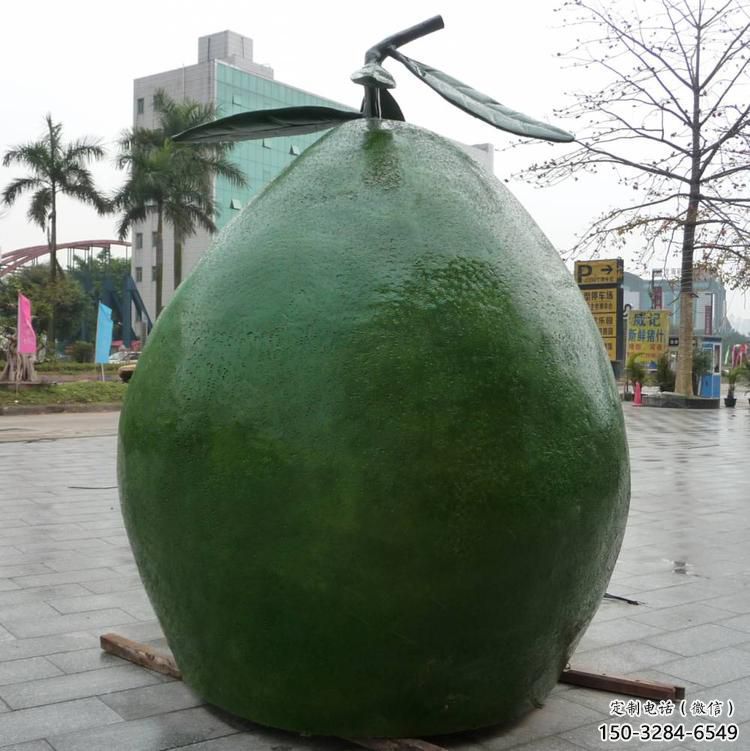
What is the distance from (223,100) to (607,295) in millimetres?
42312

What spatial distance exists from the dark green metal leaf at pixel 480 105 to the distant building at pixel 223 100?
56097 millimetres

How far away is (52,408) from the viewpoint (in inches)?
914

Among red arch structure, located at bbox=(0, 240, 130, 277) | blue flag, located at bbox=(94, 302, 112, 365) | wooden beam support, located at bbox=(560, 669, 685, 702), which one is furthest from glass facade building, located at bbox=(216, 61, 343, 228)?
wooden beam support, located at bbox=(560, 669, 685, 702)

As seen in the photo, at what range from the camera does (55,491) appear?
970cm

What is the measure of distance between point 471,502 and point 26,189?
39.9 metres

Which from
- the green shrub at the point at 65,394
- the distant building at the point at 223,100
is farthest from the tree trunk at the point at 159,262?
the distant building at the point at 223,100

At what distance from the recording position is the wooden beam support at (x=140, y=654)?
3.82 metres

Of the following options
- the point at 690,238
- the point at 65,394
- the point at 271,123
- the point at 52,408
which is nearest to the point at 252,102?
the point at 65,394

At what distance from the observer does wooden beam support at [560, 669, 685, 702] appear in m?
3.63

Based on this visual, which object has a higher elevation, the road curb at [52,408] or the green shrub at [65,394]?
the green shrub at [65,394]

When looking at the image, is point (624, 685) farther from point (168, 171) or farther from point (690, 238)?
point (168, 171)

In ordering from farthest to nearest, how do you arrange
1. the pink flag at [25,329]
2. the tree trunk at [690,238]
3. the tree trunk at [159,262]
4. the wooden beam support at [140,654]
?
the tree trunk at [159,262] < the tree trunk at [690,238] < the pink flag at [25,329] < the wooden beam support at [140,654]

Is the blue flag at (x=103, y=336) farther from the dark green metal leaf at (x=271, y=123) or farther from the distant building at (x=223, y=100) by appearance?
the distant building at (x=223, y=100)

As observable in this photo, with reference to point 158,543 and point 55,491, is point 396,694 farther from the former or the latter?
point 55,491
